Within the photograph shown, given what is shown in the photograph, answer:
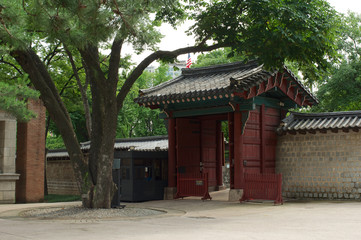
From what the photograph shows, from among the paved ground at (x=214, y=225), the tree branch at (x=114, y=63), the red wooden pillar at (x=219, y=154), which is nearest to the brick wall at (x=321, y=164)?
the paved ground at (x=214, y=225)

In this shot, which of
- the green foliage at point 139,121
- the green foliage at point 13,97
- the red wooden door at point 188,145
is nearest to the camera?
the green foliage at point 13,97

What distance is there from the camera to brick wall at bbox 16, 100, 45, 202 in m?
20.2

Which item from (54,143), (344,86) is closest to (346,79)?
(344,86)

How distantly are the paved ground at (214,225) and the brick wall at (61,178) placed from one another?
10.5m

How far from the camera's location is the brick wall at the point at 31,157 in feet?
66.2

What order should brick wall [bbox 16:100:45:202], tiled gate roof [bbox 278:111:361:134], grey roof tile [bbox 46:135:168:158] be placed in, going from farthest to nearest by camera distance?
1. grey roof tile [bbox 46:135:168:158]
2. brick wall [bbox 16:100:45:202]
3. tiled gate roof [bbox 278:111:361:134]

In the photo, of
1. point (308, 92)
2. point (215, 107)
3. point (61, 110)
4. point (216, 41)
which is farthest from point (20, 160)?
point (308, 92)

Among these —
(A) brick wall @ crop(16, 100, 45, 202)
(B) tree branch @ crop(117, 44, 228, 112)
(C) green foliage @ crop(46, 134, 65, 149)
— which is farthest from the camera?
(C) green foliage @ crop(46, 134, 65, 149)

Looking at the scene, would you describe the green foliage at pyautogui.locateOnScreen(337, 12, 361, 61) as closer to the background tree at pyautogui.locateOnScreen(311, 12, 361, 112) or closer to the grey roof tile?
the background tree at pyautogui.locateOnScreen(311, 12, 361, 112)

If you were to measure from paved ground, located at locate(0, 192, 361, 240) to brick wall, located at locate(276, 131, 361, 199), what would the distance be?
2.62 metres

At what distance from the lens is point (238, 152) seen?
17734mm

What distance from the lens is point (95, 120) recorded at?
14547 mm

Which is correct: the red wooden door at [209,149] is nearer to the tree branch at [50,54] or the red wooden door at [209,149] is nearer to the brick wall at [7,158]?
the brick wall at [7,158]

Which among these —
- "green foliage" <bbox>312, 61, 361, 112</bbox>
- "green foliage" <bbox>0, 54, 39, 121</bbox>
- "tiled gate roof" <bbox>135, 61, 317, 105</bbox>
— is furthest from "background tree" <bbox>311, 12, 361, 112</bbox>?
"green foliage" <bbox>0, 54, 39, 121</bbox>
